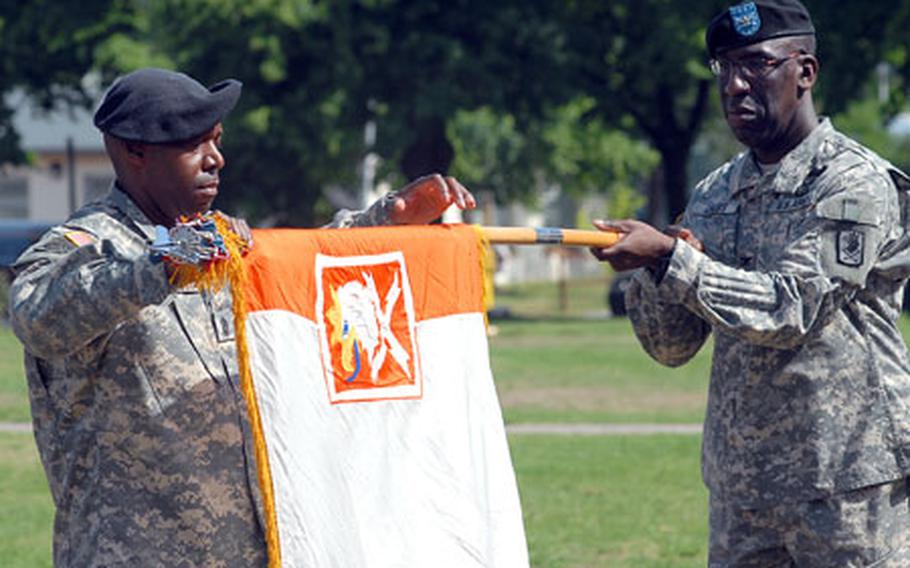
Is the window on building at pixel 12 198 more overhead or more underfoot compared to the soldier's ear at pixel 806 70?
more overhead

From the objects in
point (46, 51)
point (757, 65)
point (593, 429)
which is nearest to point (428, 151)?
point (46, 51)

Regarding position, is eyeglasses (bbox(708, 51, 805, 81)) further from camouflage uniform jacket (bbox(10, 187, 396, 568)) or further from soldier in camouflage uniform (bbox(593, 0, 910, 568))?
camouflage uniform jacket (bbox(10, 187, 396, 568))

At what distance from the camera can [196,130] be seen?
4.53 metres

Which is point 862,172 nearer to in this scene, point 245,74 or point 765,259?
point 765,259

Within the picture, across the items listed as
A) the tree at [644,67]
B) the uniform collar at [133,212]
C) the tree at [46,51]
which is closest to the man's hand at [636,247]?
the uniform collar at [133,212]

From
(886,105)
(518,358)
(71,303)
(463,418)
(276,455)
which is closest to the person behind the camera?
(71,303)

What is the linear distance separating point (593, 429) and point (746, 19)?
34.0 feet

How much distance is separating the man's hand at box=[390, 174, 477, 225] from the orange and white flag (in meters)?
0.18

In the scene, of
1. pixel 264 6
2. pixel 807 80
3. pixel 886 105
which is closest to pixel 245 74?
pixel 264 6

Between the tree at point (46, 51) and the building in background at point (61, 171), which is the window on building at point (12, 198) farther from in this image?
the tree at point (46, 51)

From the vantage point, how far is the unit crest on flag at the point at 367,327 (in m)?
4.57

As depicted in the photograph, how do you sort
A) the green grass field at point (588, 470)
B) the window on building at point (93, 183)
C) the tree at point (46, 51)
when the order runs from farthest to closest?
the window on building at point (93, 183) < the tree at point (46, 51) < the green grass field at point (588, 470)

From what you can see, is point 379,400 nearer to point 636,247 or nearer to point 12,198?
point 636,247

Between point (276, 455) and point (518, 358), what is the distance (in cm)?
1894
